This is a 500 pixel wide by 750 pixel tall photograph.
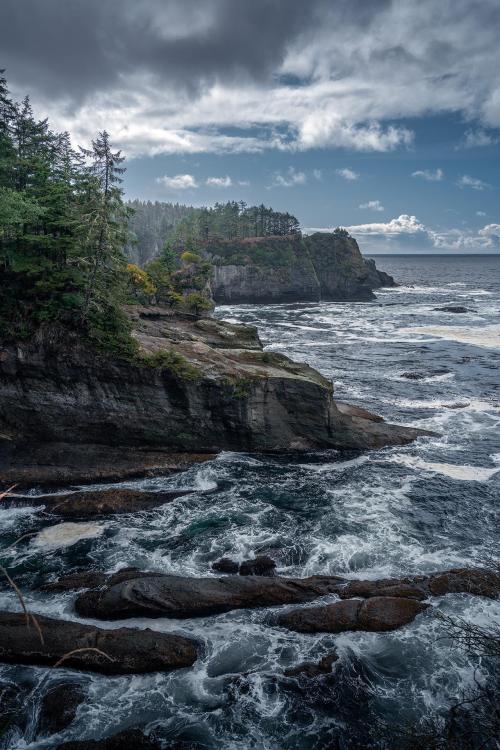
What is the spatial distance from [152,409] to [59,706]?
1809 cm

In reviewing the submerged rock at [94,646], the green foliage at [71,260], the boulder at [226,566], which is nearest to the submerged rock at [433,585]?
the boulder at [226,566]

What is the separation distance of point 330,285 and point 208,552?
391 feet

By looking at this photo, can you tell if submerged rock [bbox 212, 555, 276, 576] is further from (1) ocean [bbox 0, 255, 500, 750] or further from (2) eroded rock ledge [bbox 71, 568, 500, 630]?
(2) eroded rock ledge [bbox 71, 568, 500, 630]

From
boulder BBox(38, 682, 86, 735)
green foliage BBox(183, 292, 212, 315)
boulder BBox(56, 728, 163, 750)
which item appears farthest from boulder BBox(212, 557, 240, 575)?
green foliage BBox(183, 292, 212, 315)

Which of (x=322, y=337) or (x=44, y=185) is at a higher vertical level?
(x=44, y=185)

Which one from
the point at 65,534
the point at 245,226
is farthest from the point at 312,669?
the point at 245,226

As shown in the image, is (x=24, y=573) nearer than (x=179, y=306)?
Yes

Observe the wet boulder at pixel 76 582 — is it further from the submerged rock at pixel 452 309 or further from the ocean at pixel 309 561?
the submerged rock at pixel 452 309

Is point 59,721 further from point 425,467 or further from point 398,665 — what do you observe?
point 425,467

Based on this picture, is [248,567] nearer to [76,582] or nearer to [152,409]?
[76,582]

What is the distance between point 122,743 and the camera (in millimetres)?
12984

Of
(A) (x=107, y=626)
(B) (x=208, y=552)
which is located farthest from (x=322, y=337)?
(A) (x=107, y=626)

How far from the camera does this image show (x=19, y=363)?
2850 centimetres

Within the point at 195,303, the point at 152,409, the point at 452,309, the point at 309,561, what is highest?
the point at 195,303
